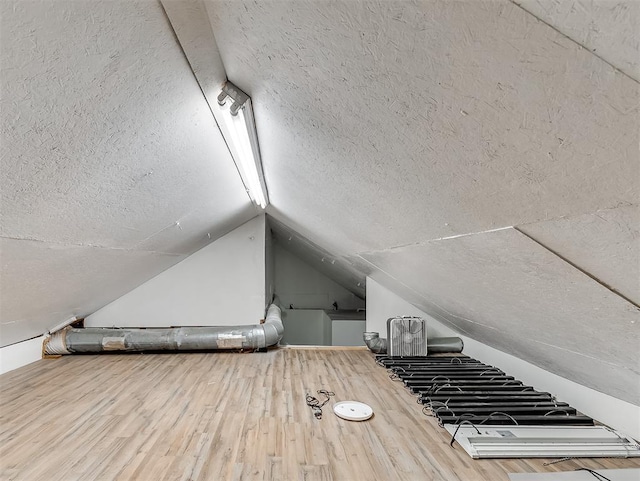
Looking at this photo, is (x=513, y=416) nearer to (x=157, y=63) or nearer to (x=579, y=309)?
(x=579, y=309)

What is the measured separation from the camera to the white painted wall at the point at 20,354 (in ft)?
11.7

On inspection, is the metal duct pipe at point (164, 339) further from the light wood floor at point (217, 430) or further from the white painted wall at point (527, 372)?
the white painted wall at point (527, 372)

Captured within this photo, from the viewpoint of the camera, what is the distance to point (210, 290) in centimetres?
515

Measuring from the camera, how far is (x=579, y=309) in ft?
5.02

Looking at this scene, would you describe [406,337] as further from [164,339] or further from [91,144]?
[91,144]

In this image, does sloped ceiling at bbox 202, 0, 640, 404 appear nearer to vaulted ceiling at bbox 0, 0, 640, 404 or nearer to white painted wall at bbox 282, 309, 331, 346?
vaulted ceiling at bbox 0, 0, 640, 404

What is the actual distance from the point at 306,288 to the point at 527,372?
5.11 m

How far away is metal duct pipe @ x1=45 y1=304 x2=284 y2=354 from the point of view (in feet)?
13.8

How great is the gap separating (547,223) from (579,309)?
2.17 ft

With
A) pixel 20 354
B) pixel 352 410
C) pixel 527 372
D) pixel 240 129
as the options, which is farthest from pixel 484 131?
pixel 20 354

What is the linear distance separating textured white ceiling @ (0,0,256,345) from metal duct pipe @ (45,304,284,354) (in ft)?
4.07

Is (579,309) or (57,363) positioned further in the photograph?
(57,363)

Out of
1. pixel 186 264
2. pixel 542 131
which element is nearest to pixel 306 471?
pixel 542 131

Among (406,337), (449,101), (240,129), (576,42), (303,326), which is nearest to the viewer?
(576,42)
